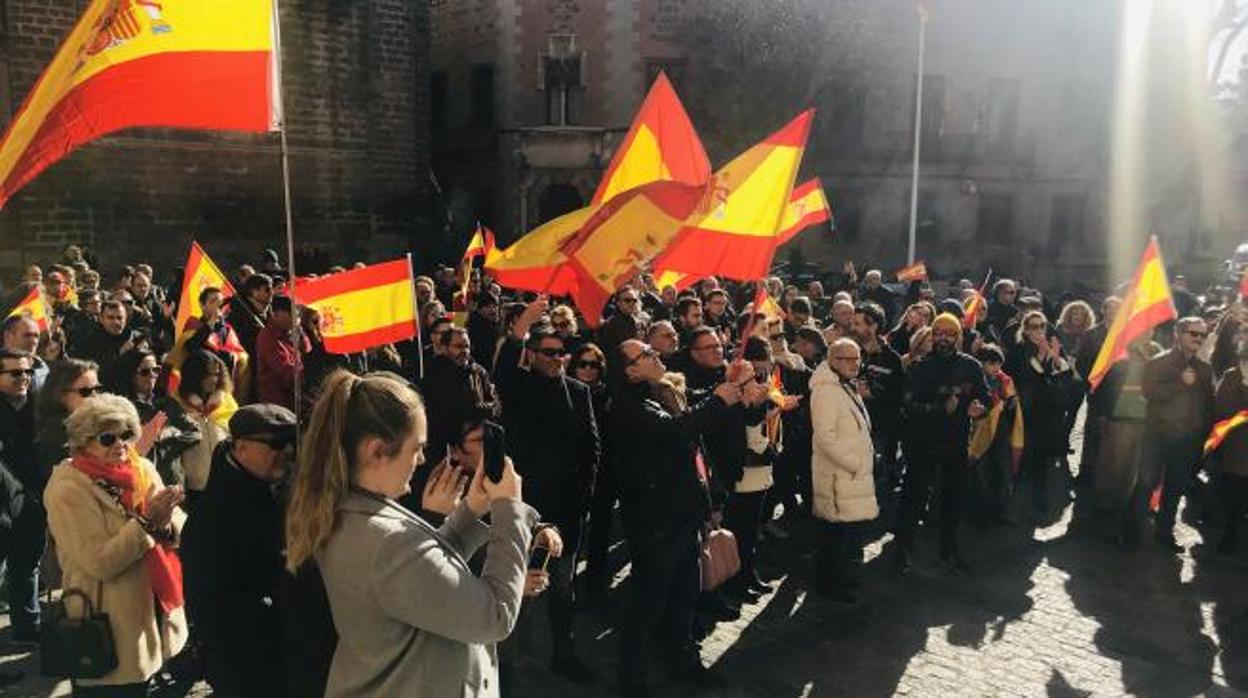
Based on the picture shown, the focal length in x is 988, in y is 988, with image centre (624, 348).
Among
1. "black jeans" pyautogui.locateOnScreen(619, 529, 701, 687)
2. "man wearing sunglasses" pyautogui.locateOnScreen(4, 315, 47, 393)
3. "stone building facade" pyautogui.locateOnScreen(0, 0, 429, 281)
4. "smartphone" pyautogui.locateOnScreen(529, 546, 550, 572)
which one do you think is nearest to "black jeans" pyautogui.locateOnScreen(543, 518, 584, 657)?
"black jeans" pyautogui.locateOnScreen(619, 529, 701, 687)

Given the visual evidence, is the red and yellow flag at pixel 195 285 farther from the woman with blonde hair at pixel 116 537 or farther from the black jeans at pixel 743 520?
the black jeans at pixel 743 520

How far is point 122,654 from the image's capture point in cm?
389

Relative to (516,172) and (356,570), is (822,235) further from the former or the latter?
(356,570)

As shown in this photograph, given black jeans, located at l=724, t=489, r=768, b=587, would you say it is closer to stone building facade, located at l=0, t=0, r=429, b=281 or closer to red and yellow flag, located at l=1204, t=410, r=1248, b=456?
red and yellow flag, located at l=1204, t=410, r=1248, b=456

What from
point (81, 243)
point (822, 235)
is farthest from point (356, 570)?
point (822, 235)

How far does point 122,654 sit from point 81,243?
1760 centimetres

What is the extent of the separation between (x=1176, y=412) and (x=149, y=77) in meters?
7.70

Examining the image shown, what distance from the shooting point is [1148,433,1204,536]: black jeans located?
806 centimetres

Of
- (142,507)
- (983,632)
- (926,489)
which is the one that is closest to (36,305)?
(142,507)

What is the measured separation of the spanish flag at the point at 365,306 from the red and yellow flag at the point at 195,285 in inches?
56.8

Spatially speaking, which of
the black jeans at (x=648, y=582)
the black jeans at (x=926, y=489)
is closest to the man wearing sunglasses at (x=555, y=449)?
the black jeans at (x=648, y=582)

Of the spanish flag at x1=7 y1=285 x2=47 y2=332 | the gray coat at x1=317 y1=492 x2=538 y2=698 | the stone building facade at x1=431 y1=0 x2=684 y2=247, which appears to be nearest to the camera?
the gray coat at x1=317 y1=492 x2=538 y2=698

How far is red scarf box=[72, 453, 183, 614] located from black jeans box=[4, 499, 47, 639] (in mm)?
2065

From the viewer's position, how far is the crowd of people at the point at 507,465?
2463 millimetres
